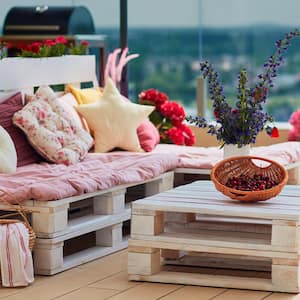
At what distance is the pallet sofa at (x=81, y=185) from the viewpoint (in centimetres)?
435

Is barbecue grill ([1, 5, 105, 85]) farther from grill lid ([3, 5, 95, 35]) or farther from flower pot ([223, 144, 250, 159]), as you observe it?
flower pot ([223, 144, 250, 159])

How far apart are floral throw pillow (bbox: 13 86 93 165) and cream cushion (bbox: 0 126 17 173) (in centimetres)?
26

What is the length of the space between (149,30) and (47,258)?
427cm

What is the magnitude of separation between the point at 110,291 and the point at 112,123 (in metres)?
2.17

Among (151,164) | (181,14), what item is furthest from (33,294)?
(181,14)

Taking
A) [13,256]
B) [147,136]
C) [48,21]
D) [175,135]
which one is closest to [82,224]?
[13,256]

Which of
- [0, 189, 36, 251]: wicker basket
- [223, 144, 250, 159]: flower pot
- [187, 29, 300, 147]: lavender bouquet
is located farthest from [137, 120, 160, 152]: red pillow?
[0, 189, 36, 251]: wicker basket

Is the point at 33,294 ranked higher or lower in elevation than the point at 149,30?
lower

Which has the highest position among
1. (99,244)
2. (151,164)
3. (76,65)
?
(76,65)

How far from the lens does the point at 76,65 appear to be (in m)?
6.61

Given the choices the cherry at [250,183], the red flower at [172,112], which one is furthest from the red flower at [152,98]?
the cherry at [250,183]

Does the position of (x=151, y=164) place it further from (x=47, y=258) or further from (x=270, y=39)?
(x=270, y=39)

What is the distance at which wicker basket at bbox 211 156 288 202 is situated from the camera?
4.23 m

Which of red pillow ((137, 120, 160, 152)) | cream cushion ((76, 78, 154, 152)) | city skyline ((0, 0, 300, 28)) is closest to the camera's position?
cream cushion ((76, 78, 154, 152))
